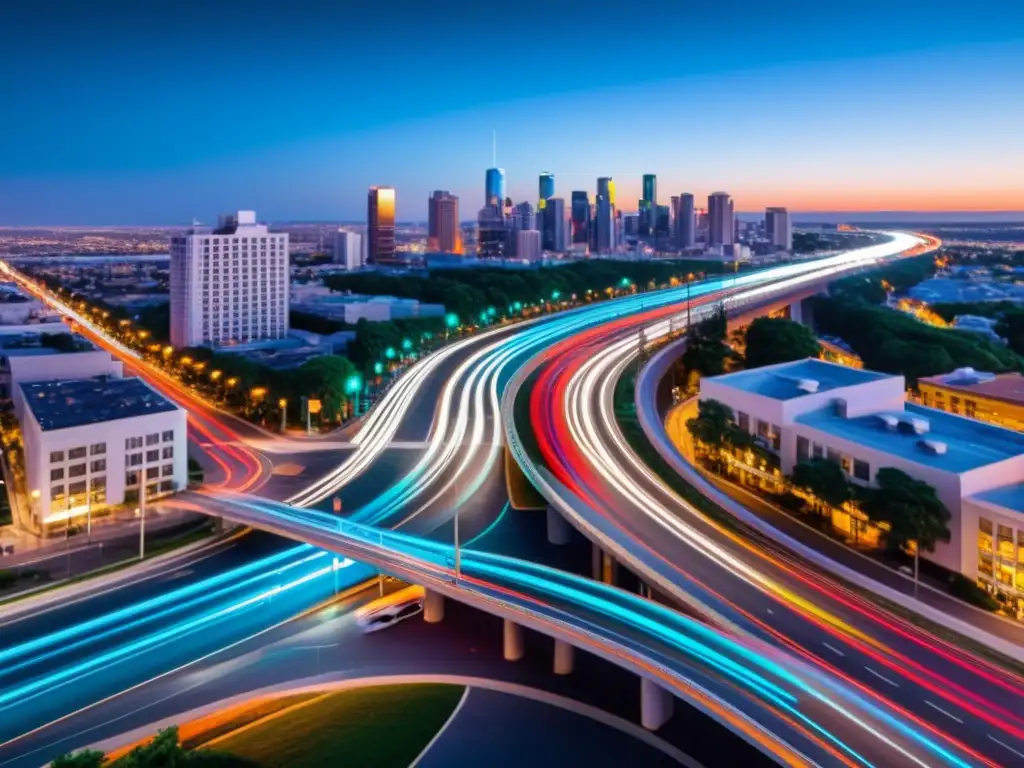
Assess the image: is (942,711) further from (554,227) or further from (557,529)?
(554,227)

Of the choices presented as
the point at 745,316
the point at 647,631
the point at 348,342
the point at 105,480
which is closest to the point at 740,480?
the point at 647,631

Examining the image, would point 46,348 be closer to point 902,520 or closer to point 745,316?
point 902,520

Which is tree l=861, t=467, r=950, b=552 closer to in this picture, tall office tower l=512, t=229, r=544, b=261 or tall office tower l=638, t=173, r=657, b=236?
tall office tower l=512, t=229, r=544, b=261

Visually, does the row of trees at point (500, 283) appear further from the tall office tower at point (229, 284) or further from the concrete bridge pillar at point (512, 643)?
the concrete bridge pillar at point (512, 643)

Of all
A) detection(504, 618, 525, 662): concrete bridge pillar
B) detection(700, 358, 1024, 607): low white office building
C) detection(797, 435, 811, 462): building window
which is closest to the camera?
detection(504, 618, 525, 662): concrete bridge pillar

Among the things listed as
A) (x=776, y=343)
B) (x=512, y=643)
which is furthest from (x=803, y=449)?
(x=776, y=343)

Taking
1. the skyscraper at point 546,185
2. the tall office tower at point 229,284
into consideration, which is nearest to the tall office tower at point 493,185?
the skyscraper at point 546,185

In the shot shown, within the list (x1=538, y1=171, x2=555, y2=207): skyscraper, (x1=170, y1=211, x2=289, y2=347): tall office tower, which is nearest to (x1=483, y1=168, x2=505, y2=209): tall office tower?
(x1=538, y1=171, x2=555, y2=207): skyscraper
